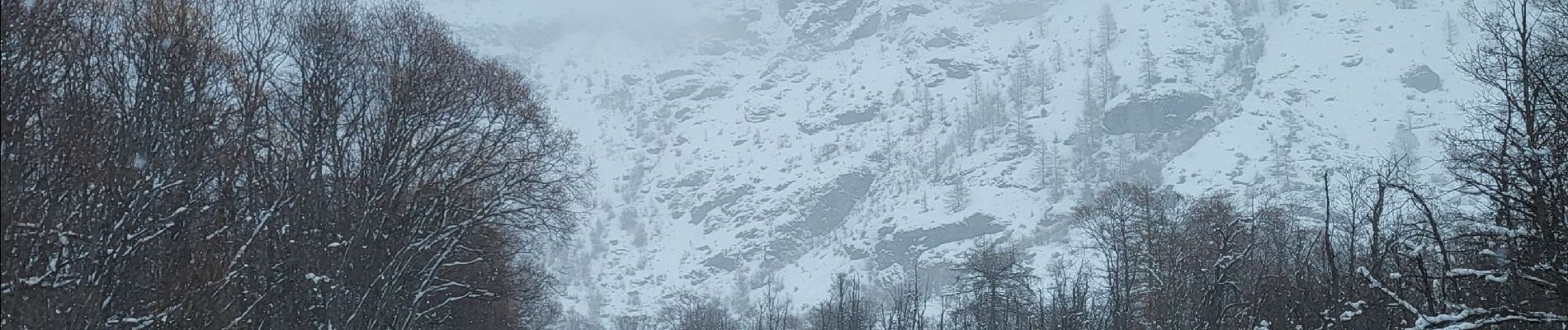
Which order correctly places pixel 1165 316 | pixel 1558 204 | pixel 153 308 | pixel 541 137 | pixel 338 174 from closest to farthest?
pixel 1558 204 < pixel 153 308 < pixel 338 174 < pixel 541 137 < pixel 1165 316

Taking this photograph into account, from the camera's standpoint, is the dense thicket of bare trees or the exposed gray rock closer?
the dense thicket of bare trees

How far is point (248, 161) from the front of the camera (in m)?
12.2

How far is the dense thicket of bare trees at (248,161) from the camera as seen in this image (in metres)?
8.92

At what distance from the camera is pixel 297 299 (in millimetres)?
13125

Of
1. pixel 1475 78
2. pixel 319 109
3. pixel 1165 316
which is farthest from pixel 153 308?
pixel 1165 316

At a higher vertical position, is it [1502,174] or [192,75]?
[192,75]

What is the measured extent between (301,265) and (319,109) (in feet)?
5.85

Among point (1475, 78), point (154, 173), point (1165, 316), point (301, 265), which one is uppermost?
point (1475, 78)

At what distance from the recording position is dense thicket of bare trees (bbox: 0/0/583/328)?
8922 millimetres

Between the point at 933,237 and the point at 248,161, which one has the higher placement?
the point at 248,161

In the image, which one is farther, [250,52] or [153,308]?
[250,52]

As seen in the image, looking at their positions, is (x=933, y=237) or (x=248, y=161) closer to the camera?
(x=248, y=161)

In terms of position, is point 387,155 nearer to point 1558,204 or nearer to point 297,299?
point 297,299

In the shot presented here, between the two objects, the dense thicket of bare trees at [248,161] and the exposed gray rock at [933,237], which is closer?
the dense thicket of bare trees at [248,161]
